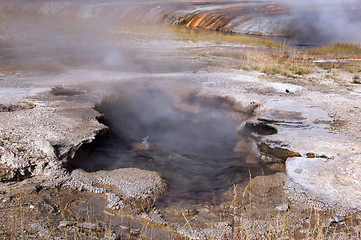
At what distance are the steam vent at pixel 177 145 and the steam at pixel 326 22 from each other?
15.9 ft

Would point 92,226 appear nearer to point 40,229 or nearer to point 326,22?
point 40,229

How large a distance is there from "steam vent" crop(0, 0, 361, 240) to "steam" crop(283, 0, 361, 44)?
Result: 4852 mm

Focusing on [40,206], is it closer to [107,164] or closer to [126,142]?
[107,164]

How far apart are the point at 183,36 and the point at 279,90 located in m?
8.30

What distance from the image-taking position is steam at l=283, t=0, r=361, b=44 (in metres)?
14.6

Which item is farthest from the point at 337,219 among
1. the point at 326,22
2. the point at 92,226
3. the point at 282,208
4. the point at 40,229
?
the point at 326,22

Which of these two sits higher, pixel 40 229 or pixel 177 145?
pixel 40 229

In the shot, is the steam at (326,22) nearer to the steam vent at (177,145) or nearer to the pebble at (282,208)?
the steam vent at (177,145)

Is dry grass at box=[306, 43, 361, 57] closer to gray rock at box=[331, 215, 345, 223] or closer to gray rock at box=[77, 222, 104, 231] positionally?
gray rock at box=[331, 215, 345, 223]

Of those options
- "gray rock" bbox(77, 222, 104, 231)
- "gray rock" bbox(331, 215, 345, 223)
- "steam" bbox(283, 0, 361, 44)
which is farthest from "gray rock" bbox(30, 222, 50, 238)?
"steam" bbox(283, 0, 361, 44)

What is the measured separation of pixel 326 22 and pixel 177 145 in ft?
46.8

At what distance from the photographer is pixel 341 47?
12328 millimetres

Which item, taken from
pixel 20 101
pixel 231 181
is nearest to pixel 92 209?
pixel 231 181

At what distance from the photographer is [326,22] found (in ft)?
52.6
